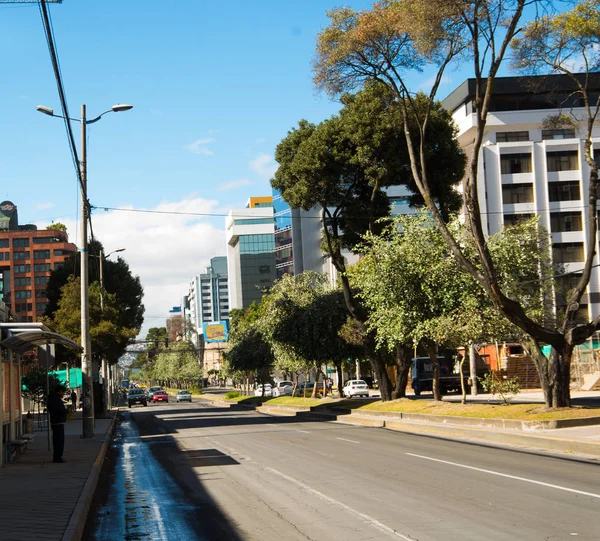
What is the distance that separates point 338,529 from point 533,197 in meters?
71.7

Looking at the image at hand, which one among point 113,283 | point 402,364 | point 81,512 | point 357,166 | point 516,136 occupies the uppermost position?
point 516,136

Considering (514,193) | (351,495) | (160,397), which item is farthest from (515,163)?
(351,495)

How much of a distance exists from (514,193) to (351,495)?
227 ft

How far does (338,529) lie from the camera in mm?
9211

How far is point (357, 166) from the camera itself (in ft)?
120

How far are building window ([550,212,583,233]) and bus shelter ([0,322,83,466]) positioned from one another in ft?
207

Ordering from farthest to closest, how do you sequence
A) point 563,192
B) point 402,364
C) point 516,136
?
point 516,136 < point 563,192 < point 402,364

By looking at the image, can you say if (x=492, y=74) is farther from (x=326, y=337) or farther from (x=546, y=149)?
(x=546, y=149)

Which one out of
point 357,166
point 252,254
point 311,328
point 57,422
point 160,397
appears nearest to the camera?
point 57,422

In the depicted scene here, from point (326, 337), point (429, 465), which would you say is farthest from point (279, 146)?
point (429, 465)

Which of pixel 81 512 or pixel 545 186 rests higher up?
pixel 545 186

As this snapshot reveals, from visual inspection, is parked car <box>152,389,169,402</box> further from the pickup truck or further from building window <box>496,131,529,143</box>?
building window <box>496,131,529,143</box>

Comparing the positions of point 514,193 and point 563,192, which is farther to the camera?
point 514,193

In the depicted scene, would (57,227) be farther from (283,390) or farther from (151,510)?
(151,510)
